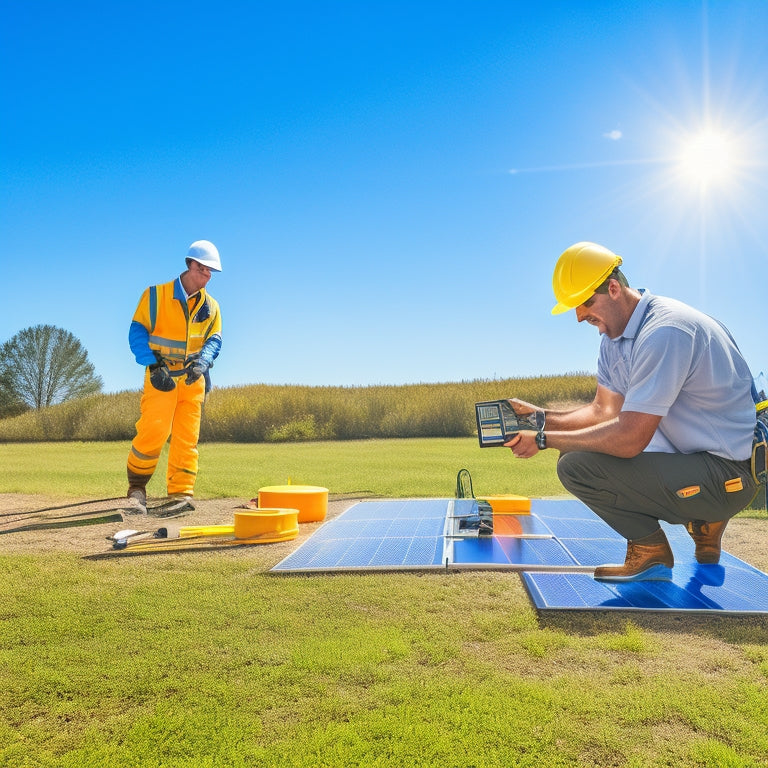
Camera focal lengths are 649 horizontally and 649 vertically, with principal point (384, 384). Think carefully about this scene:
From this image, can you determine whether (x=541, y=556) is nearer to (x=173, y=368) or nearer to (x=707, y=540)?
(x=707, y=540)

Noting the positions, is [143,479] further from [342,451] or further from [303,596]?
[342,451]

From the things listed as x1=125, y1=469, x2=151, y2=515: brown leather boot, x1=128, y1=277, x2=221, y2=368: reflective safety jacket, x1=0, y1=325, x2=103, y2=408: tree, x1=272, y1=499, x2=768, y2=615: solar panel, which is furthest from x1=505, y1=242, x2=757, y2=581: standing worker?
x1=0, y1=325, x2=103, y2=408: tree

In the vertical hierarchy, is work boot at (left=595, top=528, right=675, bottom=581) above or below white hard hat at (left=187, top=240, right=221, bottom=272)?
below

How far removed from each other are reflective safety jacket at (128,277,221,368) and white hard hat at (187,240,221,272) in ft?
1.17

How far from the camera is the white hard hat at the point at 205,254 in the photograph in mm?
6625

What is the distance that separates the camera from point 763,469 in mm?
3477

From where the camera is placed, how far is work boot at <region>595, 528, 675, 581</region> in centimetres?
366

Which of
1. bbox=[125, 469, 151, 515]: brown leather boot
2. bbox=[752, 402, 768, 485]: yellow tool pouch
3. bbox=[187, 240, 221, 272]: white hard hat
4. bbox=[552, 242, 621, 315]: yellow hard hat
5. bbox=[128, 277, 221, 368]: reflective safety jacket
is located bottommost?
bbox=[125, 469, 151, 515]: brown leather boot

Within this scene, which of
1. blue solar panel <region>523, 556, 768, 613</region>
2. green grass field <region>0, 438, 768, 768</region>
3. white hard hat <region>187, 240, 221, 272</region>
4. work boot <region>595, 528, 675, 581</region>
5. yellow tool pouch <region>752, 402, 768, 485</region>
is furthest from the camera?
white hard hat <region>187, 240, 221, 272</region>

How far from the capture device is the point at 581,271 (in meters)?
3.59

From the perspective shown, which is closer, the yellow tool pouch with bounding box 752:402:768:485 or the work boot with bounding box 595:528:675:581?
the yellow tool pouch with bounding box 752:402:768:485

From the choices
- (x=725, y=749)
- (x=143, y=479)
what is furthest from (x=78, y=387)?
(x=725, y=749)

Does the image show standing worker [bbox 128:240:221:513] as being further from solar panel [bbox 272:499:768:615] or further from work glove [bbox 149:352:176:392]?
solar panel [bbox 272:499:768:615]

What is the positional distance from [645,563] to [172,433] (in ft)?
16.2
